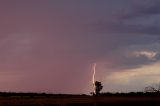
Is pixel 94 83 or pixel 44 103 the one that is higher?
pixel 94 83

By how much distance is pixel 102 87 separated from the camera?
7169 centimetres

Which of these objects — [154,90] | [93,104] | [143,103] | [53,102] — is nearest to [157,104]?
[143,103]

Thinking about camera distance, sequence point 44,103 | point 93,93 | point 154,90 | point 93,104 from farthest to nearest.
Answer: point 154,90, point 93,93, point 93,104, point 44,103

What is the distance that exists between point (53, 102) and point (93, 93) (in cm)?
2184

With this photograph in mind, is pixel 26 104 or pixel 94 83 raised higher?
pixel 94 83

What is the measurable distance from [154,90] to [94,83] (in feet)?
43.5

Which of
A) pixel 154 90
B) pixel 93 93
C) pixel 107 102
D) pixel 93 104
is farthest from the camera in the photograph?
pixel 154 90

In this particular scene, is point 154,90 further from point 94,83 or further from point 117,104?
point 117,104

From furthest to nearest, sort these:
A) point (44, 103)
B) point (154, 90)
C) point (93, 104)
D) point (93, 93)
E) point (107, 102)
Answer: point (154, 90) < point (93, 93) < point (107, 102) < point (93, 104) < point (44, 103)

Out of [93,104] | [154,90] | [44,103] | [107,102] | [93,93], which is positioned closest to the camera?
[44,103]

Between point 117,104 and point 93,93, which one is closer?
point 117,104

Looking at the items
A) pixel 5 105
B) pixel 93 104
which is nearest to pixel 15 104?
→ pixel 5 105

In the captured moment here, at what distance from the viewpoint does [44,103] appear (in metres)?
48.2

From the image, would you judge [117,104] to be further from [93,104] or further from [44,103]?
[44,103]
